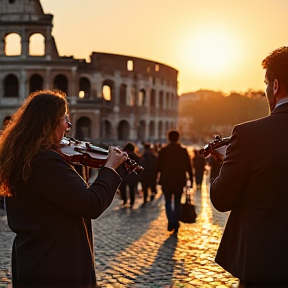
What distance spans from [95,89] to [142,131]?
9.38m

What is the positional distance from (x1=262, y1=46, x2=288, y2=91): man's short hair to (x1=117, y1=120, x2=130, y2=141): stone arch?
1907 inches

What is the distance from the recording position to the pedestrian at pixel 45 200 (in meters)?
2.51

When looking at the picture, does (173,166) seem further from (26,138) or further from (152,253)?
(26,138)

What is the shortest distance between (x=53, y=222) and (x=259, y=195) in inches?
41.0

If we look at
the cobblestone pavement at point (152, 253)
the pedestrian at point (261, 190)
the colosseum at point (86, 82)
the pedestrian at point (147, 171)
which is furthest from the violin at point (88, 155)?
the colosseum at point (86, 82)

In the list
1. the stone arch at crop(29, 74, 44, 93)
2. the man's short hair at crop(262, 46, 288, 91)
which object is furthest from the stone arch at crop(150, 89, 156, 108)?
the man's short hair at crop(262, 46, 288, 91)

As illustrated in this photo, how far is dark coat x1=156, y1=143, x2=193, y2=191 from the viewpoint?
28.5 ft

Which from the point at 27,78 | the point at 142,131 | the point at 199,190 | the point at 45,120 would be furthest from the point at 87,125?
the point at 45,120

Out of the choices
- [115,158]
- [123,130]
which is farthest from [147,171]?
[123,130]

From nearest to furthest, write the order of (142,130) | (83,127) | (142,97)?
(83,127)
(142,130)
(142,97)

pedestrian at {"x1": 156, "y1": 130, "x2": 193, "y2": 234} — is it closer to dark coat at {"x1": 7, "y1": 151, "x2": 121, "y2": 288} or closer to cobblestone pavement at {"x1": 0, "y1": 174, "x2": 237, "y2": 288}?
cobblestone pavement at {"x1": 0, "y1": 174, "x2": 237, "y2": 288}

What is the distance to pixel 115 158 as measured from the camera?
276 centimetres

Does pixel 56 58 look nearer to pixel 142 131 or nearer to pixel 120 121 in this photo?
pixel 120 121

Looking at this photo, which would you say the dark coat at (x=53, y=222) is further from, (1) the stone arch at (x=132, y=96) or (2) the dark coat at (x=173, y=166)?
(1) the stone arch at (x=132, y=96)
